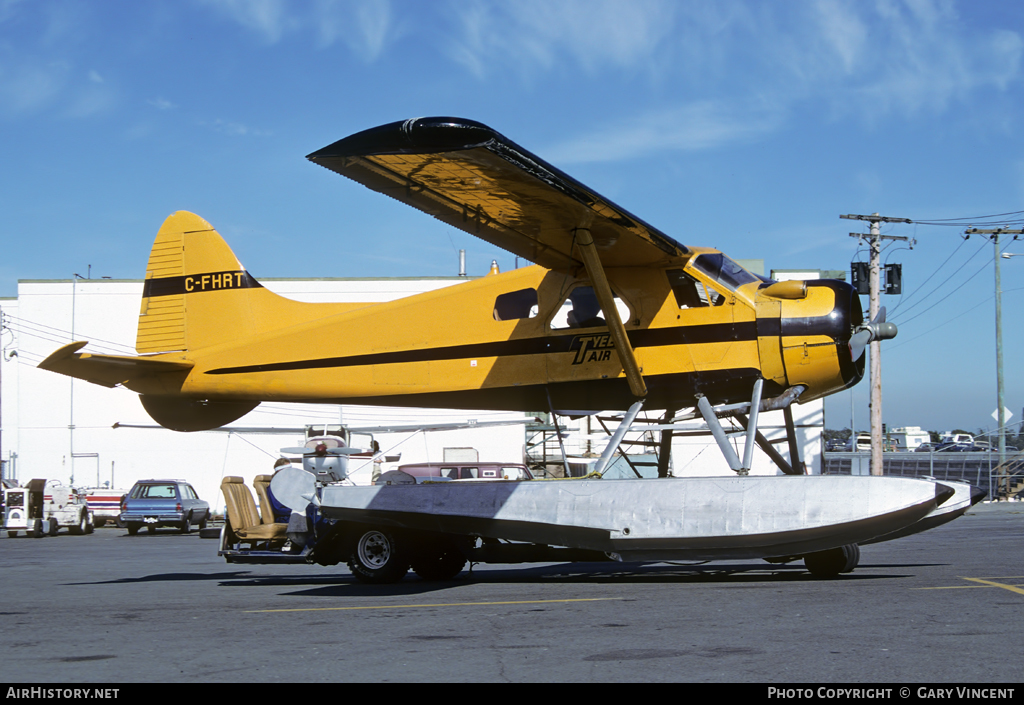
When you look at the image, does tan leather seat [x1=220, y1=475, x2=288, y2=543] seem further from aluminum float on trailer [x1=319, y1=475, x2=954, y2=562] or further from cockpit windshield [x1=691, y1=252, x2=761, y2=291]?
cockpit windshield [x1=691, y1=252, x2=761, y2=291]

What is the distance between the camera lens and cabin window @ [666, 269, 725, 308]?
1062 cm

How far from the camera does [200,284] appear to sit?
13.3m

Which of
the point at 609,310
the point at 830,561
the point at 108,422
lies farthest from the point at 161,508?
the point at 830,561

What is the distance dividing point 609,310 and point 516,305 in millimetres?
1601

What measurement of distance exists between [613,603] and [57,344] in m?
36.5

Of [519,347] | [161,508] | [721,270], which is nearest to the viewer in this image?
[721,270]

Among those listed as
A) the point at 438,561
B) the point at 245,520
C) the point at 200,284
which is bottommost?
the point at 438,561

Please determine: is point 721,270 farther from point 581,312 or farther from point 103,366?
point 103,366

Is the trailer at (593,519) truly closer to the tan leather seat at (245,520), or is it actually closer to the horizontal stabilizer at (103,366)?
the tan leather seat at (245,520)

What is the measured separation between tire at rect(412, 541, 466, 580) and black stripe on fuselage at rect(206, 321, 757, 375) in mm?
2302

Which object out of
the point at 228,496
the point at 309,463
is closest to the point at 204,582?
the point at 228,496

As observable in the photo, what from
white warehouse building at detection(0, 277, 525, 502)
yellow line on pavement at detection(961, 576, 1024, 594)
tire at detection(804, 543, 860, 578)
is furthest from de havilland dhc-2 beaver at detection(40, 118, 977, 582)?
white warehouse building at detection(0, 277, 525, 502)

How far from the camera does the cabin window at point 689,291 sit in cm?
1062

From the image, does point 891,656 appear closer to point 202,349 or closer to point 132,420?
point 202,349
